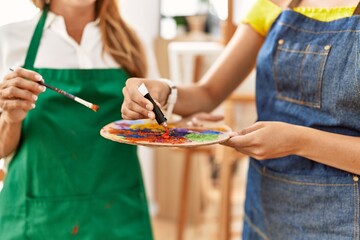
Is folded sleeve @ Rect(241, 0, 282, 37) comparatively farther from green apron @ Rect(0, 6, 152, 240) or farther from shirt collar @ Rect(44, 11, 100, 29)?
shirt collar @ Rect(44, 11, 100, 29)

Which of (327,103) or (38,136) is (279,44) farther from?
(38,136)

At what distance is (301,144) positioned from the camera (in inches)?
46.0

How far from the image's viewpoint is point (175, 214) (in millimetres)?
3580

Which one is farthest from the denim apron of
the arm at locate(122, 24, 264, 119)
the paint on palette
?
the paint on palette

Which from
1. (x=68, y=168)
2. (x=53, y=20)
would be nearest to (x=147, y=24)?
(x=53, y=20)

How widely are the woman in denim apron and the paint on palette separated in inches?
2.1

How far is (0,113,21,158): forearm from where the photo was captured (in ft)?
3.97

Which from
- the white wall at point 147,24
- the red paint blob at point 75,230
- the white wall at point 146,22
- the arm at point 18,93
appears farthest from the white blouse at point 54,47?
the white wall at point 147,24

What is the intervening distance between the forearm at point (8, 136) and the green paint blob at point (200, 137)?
1.42ft

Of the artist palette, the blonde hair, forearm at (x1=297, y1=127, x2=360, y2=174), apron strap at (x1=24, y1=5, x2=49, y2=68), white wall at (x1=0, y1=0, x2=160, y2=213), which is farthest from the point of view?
white wall at (x1=0, y1=0, x2=160, y2=213)

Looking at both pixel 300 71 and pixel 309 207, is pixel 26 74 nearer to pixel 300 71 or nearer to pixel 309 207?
pixel 300 71

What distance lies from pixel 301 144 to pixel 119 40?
24.1 inches

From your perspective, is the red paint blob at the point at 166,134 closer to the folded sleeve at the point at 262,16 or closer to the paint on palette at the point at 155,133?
the paint on palette at the point at 155,133

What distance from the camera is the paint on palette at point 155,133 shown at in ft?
3.62
